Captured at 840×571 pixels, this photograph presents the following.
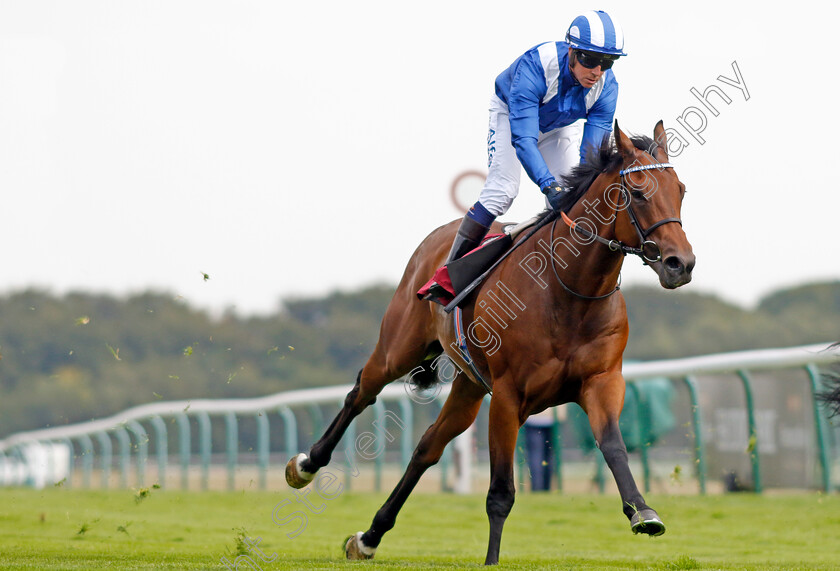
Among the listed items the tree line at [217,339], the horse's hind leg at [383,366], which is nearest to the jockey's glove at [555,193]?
the horse's hind leg at [383,366]

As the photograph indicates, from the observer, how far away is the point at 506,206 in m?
6.32

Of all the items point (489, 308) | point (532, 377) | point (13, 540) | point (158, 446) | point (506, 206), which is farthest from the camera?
point (158, 446)

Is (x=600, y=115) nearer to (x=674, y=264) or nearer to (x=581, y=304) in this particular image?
(x=581, y=304)

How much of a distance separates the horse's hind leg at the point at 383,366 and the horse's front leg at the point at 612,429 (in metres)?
1.72

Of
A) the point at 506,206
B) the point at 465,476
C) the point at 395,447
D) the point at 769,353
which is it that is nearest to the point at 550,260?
the point at 506,206

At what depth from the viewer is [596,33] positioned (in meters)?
5.54

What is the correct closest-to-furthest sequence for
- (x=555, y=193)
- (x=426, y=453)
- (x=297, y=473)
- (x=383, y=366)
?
(x=555, y=193) → (x=426, y=453) → (x=383, y=366) → (x=297, y=473)

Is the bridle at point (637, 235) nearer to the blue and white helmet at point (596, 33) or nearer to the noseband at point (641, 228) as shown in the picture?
the noseband at point (641, 228)

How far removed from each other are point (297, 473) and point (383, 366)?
90cm

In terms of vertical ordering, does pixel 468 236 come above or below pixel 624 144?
below

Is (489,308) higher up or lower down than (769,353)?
higher up

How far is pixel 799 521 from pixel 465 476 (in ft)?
18.9

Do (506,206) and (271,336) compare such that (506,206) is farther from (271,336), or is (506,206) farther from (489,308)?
(271,336)

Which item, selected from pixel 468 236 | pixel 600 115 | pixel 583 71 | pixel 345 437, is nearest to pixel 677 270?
pixel 583 71
